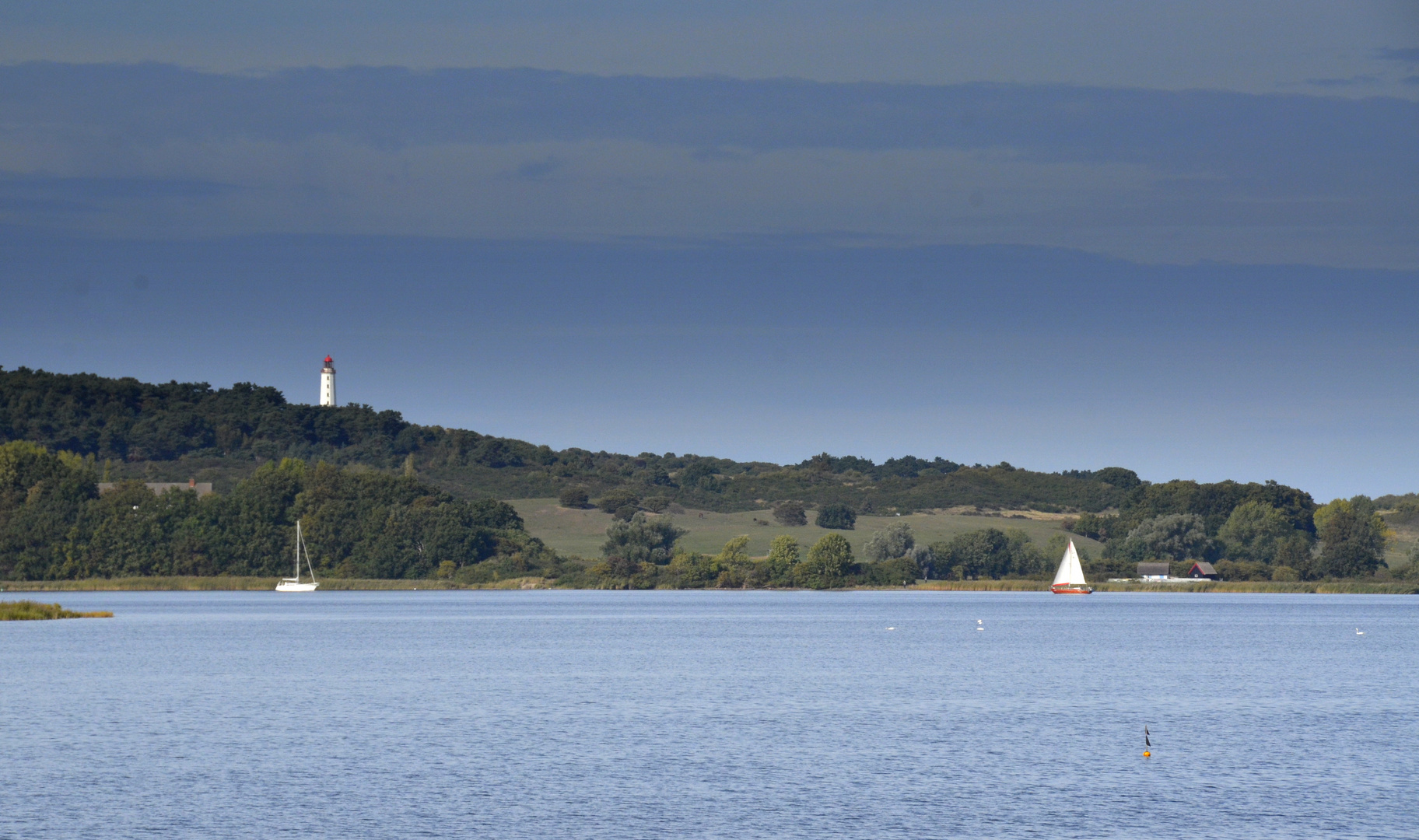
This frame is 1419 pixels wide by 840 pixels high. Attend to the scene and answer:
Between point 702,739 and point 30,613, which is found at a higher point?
point 30,613

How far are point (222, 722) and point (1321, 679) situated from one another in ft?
171

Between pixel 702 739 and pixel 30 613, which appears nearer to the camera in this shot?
pixel 702 739

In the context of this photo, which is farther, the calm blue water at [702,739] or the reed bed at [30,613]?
the reed bed at [30,613]

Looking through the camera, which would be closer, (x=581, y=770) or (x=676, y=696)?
Answer: (x=581, y=770)

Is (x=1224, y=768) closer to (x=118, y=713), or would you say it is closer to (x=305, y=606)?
(x=118, y=713)

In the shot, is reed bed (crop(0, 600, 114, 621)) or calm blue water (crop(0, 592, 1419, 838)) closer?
calm blue water (crop(0, 592, 1419, 838))

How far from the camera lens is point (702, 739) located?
53.9 meters

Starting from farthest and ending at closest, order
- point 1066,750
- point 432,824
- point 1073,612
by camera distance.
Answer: point 1073,612 < point 1066,750 < point 432,824

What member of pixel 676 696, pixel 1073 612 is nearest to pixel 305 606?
pixel 1073 612

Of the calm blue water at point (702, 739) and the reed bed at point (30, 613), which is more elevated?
the reed bed at point (30, 613)

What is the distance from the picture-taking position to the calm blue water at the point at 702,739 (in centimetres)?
3972

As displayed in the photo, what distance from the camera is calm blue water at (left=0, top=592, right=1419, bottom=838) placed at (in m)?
39.7

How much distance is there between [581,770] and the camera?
46.8m

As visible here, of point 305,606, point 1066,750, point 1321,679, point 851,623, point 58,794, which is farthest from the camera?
point 305,606
